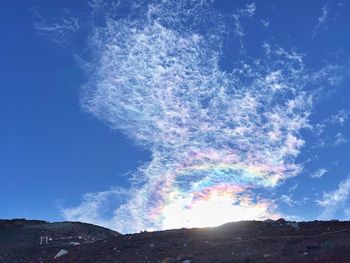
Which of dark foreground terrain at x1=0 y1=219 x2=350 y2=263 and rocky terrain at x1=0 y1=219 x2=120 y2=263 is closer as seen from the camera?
dark foreground terrain at x1=0 y1=219 x2=350 y2=263

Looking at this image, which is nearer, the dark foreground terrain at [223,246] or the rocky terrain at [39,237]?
the dark foreground terrain at [223,246]

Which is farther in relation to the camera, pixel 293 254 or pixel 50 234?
pixel 50 234

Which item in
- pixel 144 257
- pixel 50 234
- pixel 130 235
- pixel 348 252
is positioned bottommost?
pixel 348 252

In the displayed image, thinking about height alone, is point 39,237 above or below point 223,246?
above

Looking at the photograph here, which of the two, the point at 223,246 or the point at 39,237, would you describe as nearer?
the point at 223,246

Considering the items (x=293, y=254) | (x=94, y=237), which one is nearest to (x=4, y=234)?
(x=94, y=237)

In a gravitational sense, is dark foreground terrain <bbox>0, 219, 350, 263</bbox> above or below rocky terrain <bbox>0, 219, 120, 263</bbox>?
below

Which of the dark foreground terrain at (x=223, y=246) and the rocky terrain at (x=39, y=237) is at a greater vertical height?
the rocky terrain at (x=39, y=237)

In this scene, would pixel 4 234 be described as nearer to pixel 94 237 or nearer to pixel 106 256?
pixel 94 237
